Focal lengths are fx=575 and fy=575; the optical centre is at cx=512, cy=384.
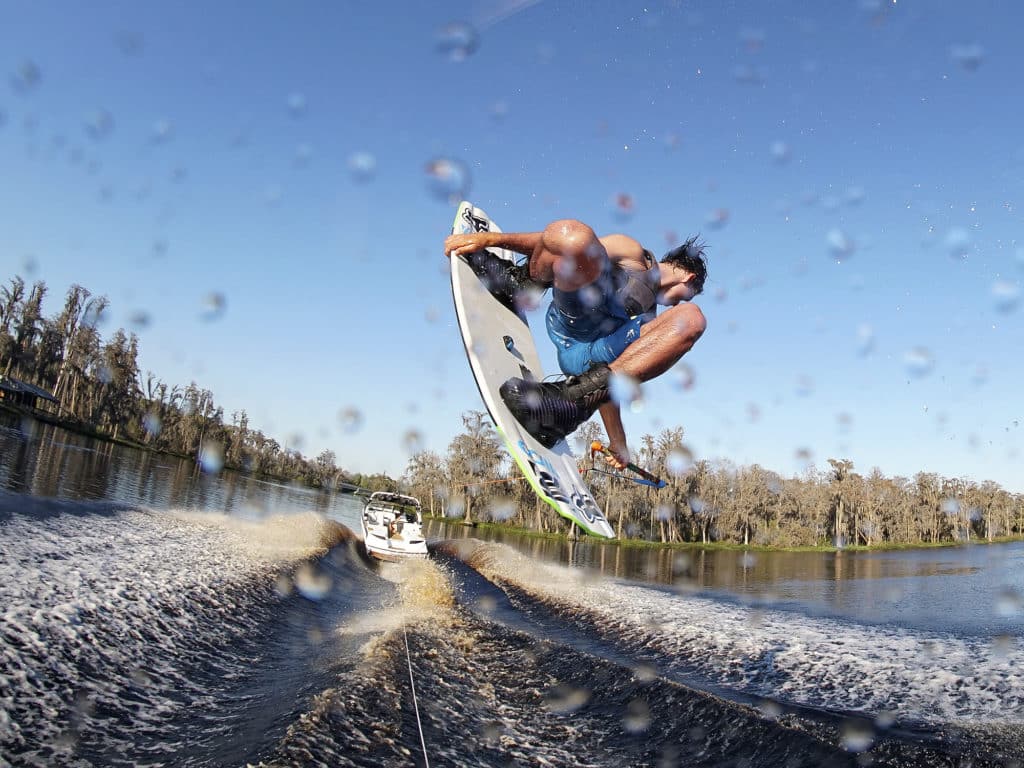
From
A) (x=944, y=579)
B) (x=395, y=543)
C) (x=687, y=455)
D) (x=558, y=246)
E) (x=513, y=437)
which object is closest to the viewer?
(x=558, y=246)

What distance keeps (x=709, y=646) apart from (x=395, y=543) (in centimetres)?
1518

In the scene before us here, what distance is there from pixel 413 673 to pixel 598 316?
4704 mm

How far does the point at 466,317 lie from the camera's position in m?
5.89

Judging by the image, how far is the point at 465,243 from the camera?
18.8 feet

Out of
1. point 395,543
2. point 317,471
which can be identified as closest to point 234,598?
point 395,543

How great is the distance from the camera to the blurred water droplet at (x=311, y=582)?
11987mm

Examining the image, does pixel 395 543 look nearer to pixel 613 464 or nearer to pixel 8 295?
pixel 613 464

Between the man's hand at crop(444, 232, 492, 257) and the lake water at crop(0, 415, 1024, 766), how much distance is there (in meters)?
4.37

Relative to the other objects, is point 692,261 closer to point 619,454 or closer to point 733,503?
point 619,454

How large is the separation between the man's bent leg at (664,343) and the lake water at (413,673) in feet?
11.6

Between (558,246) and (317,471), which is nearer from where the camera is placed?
(558,246)

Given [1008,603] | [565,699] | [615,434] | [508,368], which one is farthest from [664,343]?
[1008,603]

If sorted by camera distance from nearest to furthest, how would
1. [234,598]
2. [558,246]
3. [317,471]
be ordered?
1. [558,246]
2. [234,598]
3. [317,471]

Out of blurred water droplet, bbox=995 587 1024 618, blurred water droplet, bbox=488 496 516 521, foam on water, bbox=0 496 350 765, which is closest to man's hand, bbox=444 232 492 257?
foam on water, bbox=0 496 350 765
